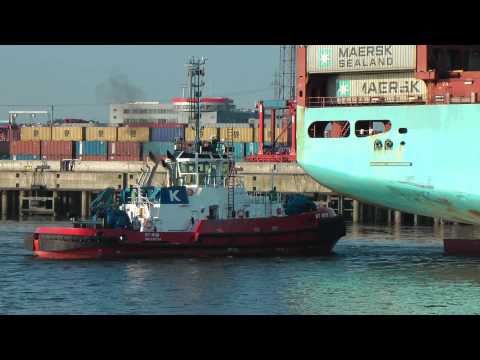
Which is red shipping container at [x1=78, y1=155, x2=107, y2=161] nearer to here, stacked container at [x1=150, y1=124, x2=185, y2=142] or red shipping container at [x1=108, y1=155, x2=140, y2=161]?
red shipping container at [x1=108, y1=155, x2=140, y2=161]

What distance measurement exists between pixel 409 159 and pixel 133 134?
176 ft

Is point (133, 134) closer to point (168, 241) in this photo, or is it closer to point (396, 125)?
point (168, 241)

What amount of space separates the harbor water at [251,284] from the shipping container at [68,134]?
156 feet

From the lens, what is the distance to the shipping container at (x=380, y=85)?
107ft

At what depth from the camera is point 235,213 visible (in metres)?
33.6

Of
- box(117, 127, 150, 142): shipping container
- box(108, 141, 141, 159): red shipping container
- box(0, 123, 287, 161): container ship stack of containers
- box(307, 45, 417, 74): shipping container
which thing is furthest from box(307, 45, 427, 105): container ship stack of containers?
box(117, 127, 150, 142): shipping container

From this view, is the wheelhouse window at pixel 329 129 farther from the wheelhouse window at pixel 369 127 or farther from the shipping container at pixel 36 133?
the shipping container at pixel 36 133

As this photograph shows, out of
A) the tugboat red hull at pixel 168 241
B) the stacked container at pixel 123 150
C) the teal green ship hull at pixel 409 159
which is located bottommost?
the tugboat red hull at pixel 168 241

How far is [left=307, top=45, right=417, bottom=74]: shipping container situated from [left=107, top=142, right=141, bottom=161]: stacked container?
4634 centimetres

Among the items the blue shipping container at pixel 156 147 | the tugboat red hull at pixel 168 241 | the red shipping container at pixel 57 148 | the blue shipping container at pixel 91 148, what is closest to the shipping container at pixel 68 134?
the blue shipping container at pixel 91 148

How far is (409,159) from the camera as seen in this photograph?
3155 cm

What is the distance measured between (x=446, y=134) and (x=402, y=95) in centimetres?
265
